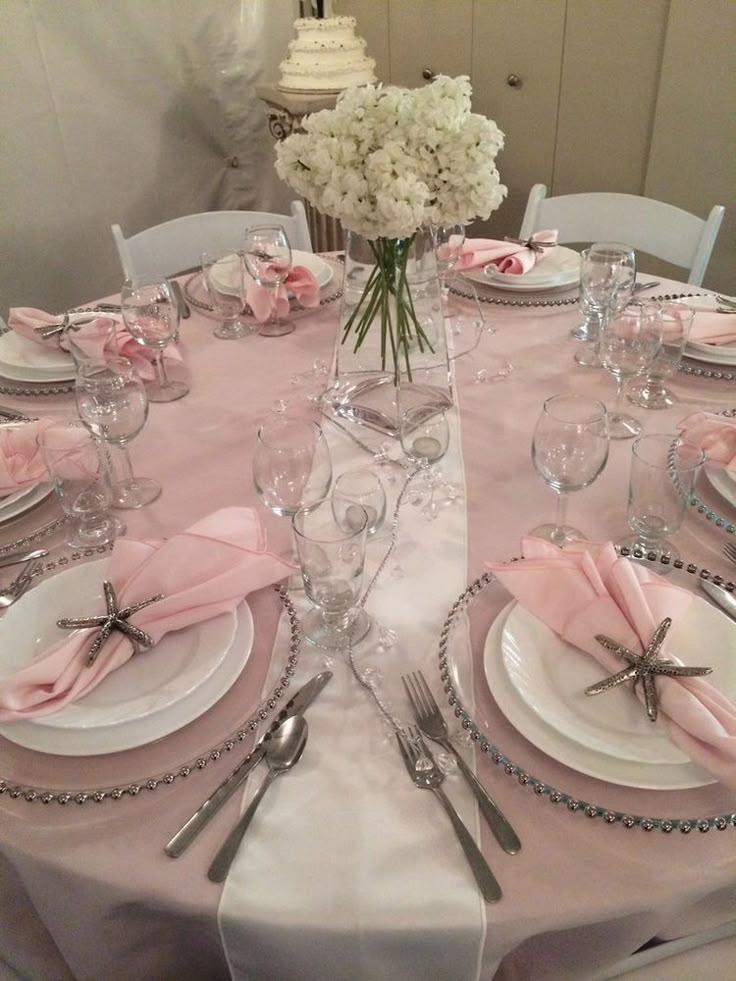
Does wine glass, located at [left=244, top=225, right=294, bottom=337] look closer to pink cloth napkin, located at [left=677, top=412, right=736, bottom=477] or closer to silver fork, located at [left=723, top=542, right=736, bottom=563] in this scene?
pink cloth napkin, located at [left=677, top=412, right=736, bottom=477]

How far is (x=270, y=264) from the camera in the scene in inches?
51.9

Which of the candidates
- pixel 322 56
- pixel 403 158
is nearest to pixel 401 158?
pixel 403 158

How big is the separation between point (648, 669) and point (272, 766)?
34 centimetres

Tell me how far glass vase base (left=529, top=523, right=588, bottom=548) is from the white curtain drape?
2.00 m

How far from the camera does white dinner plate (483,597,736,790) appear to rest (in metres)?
0.60

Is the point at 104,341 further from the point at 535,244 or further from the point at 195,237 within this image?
the point at 535,244

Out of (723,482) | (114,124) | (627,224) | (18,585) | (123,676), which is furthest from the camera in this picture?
(114,124)

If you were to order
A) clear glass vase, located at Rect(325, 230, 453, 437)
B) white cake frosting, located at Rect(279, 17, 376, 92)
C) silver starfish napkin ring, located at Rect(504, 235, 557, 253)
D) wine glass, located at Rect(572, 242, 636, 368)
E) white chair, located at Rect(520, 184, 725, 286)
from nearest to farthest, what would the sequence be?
clear glass vase, located at Rect(325, 230, 453, 437) → wine glass, located at Rect(572, 242, 636, 368) → silver starfish napkin ring, located at Rect(504, 235, 557, 253) → white chair, located at Rect(520, 184, 725, 286) → white cake frosting, located at Rect(279, 17, 376, 92)

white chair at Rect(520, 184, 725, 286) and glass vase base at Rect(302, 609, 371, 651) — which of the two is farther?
white chair at Rect(520, 184, 725, 286)

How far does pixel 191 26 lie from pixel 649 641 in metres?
2.63

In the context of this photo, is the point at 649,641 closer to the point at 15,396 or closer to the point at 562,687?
the point at 562,687

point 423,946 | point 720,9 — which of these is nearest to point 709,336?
point 423,946

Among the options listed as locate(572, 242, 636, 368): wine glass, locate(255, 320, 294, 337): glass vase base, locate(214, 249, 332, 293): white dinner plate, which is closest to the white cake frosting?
locate(214, 249, 332, 293): white dinner plate

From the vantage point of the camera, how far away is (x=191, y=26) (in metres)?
2.54
